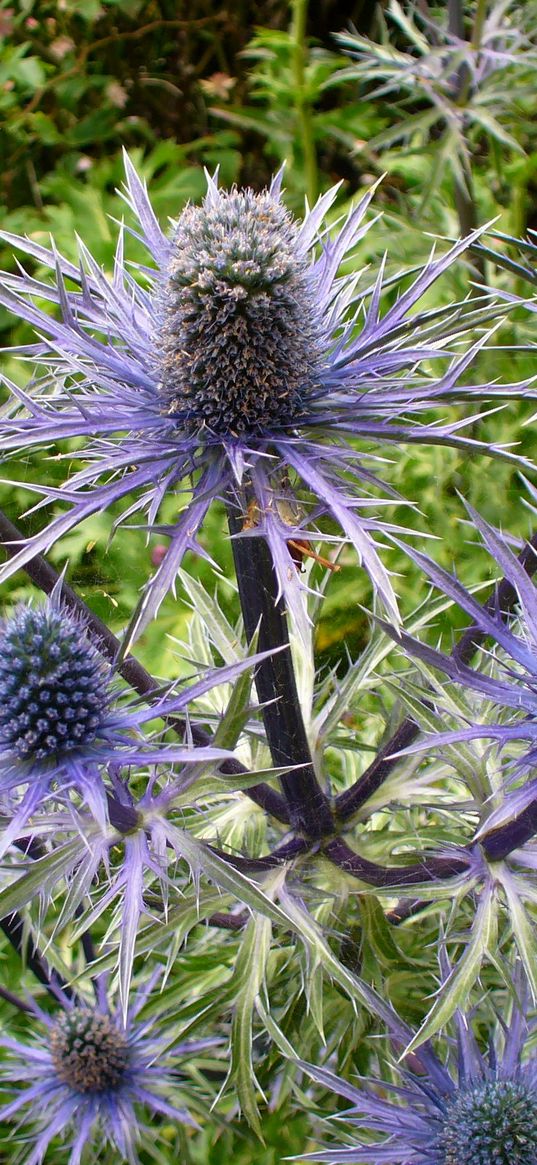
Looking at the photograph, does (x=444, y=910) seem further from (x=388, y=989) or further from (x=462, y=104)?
(x=462, y=104)

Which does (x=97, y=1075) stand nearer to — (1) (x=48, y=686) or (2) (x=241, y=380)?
(1) (x=48, y=686)

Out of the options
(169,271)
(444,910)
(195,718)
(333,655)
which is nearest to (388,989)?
(444,910)

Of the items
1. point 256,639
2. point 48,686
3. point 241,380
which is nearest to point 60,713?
point 48,686

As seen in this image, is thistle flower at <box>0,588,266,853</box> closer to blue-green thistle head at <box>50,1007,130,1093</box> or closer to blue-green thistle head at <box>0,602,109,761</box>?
blue-green thistle head at <box>0,602,109,761</box>

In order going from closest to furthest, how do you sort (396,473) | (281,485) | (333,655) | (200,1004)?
(281,485) → (200,1004) → (333,655) → (396,473)

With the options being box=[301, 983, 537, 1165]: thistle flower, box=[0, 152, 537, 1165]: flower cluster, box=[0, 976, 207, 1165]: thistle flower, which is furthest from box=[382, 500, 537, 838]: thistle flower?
box=[0, 976, 207, 1165]: thistle flower
